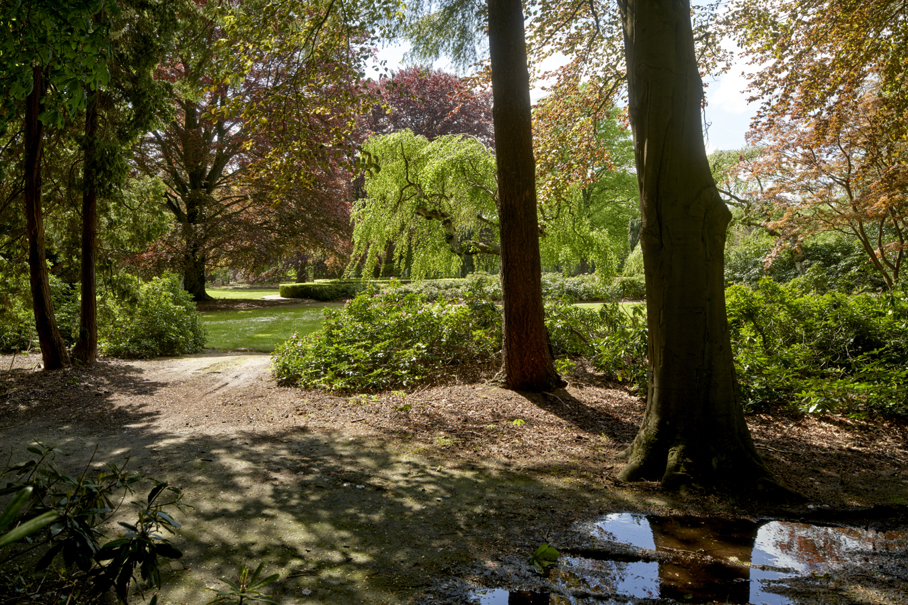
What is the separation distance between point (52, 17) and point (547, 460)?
4.18m

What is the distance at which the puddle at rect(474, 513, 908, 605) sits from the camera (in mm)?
2332

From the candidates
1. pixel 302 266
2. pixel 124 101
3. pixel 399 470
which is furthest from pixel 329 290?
pixel 399 470

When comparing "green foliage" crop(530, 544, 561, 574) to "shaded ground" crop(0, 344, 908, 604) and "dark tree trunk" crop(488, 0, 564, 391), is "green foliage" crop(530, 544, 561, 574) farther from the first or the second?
"dark tree trunk" crop(488, 0, 564, 391)

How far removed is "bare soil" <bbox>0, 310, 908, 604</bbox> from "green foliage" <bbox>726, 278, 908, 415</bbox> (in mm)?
270

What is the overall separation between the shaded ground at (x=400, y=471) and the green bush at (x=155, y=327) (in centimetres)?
331

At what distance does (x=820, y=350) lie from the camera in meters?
6.29

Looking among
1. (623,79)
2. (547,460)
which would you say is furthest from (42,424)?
(623,79)

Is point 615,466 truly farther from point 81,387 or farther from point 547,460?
point 81,387

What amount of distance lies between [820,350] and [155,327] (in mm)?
11523

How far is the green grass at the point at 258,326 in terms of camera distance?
1303cm

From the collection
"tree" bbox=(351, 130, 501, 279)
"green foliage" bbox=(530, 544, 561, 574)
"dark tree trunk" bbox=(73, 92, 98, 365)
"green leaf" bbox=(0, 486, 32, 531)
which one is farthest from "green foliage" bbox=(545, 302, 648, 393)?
"dark tree trunk" bbox=(73, 92, 98, 365)

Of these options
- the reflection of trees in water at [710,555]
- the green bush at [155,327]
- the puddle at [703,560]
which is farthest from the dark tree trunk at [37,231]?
the reflection of trees in water at [710,555]

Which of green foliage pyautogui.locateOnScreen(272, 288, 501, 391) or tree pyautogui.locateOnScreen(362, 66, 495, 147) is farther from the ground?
tree pyautogui.locateOnScreen(362, 66, 495, 147)

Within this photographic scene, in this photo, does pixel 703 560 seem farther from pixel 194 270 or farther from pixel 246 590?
pixel 194 270
